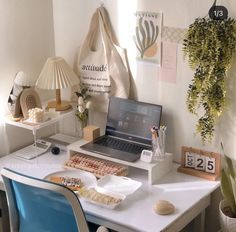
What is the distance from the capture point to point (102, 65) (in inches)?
107

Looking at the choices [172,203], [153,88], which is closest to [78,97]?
[153,88]

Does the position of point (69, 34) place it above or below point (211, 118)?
above

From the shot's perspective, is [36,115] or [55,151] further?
[55,151]

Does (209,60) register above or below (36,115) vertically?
above

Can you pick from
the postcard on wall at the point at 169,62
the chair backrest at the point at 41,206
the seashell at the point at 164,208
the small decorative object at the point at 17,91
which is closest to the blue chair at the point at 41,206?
the chair backrest at the point at 41,206

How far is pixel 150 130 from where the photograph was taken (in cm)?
253

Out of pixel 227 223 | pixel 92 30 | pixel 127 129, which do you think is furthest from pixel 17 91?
pixel 227 223

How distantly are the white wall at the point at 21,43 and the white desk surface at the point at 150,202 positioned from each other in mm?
286

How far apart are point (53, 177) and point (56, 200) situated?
1.47 ft

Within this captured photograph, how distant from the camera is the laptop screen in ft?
8.32

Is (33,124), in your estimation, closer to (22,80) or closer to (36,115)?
(36,115)

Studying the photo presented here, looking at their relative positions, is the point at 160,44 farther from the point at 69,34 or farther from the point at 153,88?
the point at 69,34

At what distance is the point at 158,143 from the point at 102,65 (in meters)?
0.60

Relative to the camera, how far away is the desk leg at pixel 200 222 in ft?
8.01
